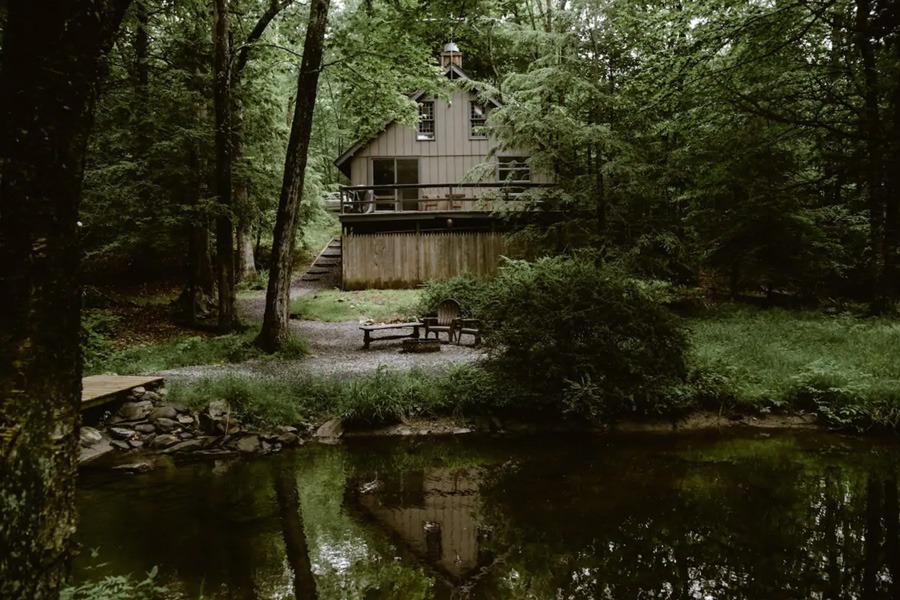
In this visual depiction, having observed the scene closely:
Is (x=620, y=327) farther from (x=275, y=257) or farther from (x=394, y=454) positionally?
(x=275, y=257)

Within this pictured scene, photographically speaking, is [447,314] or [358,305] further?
Answer: [358,305]

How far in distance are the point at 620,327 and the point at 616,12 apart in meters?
8.78

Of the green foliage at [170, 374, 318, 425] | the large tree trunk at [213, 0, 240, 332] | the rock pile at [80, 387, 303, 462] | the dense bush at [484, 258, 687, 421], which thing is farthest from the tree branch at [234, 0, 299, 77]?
the dense bush at [484, 258, 687, 421]

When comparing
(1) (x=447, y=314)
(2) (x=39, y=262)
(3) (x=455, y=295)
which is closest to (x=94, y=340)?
(1) (x=447, y=314)

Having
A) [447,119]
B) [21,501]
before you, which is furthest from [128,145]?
[447,119]

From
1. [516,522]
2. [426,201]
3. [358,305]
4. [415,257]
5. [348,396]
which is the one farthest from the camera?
[426,201]

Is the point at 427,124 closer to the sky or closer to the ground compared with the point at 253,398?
closer to the sky

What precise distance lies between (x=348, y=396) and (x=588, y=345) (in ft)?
12.3

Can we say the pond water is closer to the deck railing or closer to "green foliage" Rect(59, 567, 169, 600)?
"green foliage" Rect(59, 567, 169, 600)

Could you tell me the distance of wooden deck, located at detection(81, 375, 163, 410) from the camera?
7133 millimetres

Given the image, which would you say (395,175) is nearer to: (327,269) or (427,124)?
(427,124)

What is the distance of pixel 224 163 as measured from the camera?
1227 centimetres

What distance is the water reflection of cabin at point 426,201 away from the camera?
69.3ft

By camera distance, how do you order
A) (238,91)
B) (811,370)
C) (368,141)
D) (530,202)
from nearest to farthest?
(811,370), (238,91), (530,202), (368,141)
